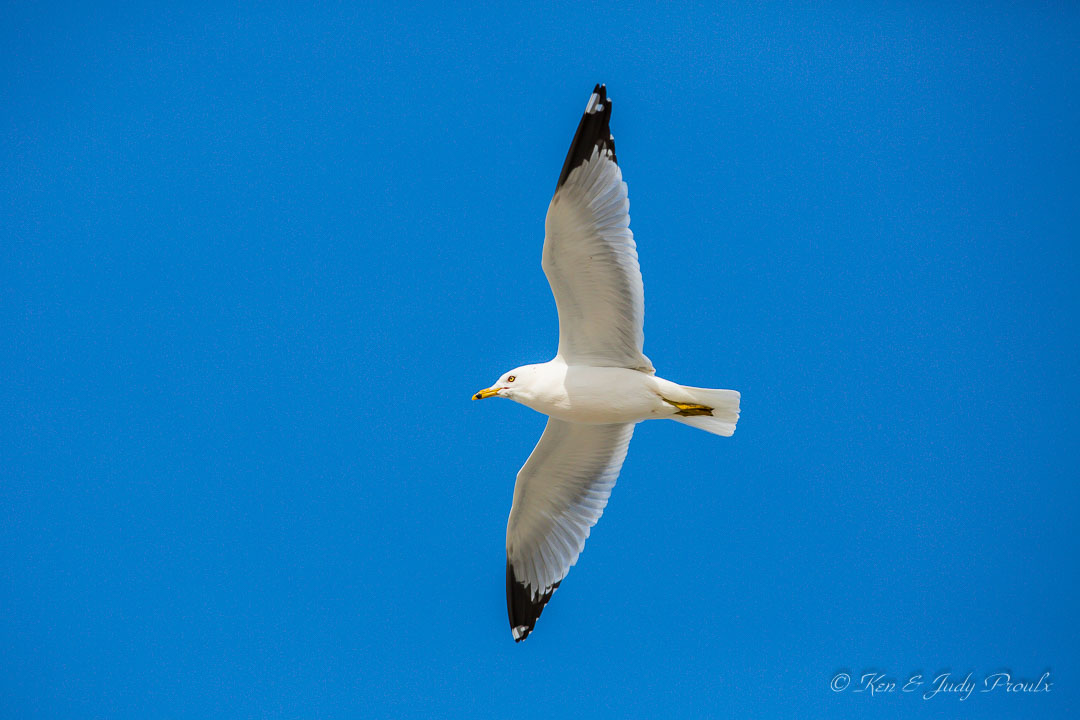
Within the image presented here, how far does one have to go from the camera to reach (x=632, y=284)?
5242 millimetres

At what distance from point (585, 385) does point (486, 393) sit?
0.49 meters

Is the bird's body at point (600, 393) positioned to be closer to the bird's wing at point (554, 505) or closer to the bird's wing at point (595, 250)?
the bird's wing at point (595, 250)

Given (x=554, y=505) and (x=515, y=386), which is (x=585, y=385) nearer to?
(x=515, y=386)

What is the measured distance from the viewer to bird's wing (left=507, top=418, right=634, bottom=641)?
19.6 ft

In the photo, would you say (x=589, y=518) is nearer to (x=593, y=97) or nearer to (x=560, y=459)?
(x=560, y=459)

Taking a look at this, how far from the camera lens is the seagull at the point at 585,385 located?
5.08 meters

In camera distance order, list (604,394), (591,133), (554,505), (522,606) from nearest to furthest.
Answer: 1. (591,133)
2. (604,394)
3. (554,505)
4. (522,606)

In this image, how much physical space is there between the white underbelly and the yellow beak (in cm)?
21

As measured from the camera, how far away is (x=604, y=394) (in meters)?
5.36

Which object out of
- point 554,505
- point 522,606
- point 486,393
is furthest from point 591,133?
point 522,606

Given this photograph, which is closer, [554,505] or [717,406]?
[717,406]

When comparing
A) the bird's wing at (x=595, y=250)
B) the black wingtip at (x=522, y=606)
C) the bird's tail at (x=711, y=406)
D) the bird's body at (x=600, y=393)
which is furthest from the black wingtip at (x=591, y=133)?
the black wingtip at (x=522, y=606)

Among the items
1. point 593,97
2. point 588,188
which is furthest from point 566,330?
point 593,97

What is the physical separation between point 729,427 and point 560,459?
106 centimetres
